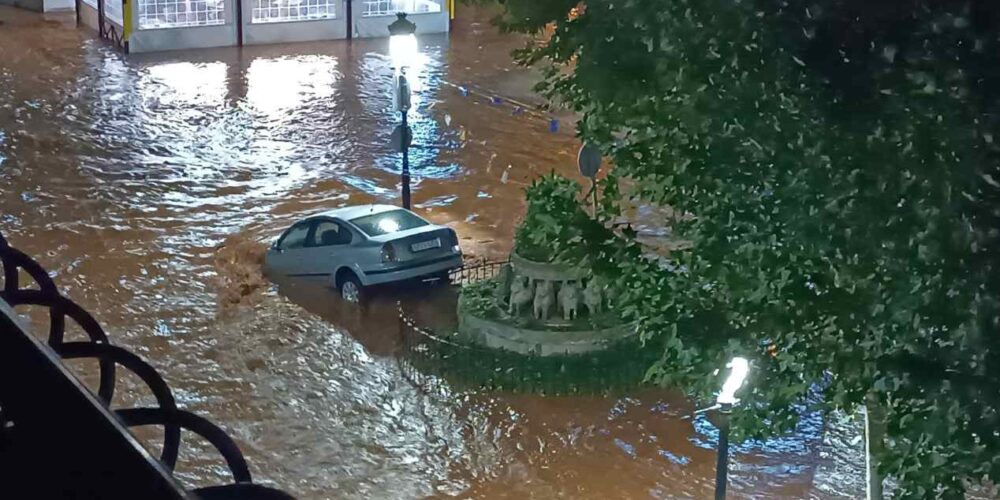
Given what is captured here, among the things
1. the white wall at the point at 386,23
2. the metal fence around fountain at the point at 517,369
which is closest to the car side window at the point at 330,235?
the metal fence around fountain at the point at 517,369

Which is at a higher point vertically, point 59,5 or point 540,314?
point 59,5

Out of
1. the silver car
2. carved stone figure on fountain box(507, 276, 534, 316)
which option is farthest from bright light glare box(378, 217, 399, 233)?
carved stone figure on fountain box(507, 276, 534, 316)

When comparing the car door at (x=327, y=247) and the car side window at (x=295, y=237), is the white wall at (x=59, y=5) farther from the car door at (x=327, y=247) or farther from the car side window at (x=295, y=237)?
the car door at (x=327, y=247)

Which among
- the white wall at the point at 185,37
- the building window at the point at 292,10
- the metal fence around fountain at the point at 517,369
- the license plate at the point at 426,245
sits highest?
the building window at the point at 292,10

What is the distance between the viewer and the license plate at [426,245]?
1612 cm

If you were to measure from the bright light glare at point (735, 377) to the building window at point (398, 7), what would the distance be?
30.3 m

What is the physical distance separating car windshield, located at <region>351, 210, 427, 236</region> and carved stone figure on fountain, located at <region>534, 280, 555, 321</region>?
2859 millimetres

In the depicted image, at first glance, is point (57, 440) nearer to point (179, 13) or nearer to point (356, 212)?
point (356, 212)

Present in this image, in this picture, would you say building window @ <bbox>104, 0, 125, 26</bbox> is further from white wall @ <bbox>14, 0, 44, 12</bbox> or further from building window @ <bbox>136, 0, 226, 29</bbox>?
white wall @ <bbox>14, 0, 44, 12</bbox>

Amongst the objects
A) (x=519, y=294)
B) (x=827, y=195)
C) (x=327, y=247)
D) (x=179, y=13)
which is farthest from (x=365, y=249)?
(x=179, y=13)

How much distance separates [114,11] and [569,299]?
2443cm

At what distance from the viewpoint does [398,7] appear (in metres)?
36.8

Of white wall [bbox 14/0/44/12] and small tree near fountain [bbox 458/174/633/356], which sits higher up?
white wall [bbox 14/0/44/12]

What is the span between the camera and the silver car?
16.0 metres
